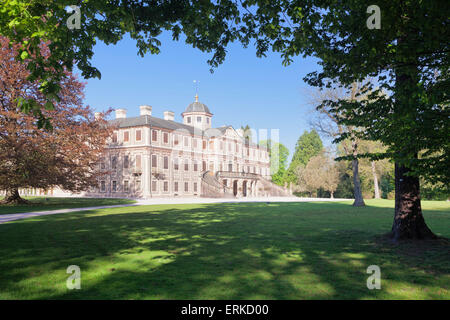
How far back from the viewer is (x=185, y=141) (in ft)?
170

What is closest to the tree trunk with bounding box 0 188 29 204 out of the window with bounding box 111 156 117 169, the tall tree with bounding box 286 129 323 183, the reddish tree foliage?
the reddish tree foliage

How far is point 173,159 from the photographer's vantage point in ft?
161

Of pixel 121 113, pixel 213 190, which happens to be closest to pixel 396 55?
pixel 213 190

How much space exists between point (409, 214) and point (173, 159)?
1651 inches

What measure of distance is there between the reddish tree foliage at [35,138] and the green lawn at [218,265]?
1384cm

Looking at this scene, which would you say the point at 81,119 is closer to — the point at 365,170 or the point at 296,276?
the point at 296,276

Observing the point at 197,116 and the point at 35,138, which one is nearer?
the point at 35,138

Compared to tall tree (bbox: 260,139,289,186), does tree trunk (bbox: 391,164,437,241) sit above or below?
below

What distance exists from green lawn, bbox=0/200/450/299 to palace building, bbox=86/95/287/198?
32.8 m

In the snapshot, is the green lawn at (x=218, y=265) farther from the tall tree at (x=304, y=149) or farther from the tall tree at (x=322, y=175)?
the tall tree at (x=304, y=149)

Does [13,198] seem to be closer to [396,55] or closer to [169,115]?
[396,55]

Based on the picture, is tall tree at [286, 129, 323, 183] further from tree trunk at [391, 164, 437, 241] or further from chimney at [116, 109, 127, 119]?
tree trunk at [391, 164, 437, 241]

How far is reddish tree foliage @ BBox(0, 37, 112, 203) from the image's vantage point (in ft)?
73.6
